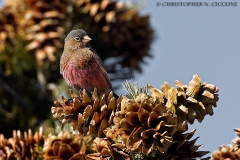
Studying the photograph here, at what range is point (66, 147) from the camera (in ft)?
6.56

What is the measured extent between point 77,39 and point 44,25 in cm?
32

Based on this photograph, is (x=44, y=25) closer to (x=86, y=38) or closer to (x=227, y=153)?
(x=86, y=38)

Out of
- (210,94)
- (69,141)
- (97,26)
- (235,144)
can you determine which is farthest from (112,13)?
(235,144)

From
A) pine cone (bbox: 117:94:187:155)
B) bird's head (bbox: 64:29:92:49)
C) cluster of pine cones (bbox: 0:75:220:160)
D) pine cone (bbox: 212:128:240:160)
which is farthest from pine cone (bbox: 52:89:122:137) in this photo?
bird's head (bbox: 64:29:92:49)

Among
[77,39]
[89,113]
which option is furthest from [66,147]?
[77,39]

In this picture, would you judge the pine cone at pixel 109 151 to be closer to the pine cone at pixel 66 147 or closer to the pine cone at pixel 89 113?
the pine cone at pixel 89 113

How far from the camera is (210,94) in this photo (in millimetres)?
1759

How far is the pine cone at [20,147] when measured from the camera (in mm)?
2133

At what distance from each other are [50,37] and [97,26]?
17.8 inches

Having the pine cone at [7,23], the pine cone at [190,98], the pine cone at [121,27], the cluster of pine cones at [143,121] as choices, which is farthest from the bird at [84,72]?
the pine cone at [190,98]

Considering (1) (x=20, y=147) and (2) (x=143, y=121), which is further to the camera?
(1) (x=20, y=147)

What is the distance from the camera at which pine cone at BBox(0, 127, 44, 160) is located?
213cm

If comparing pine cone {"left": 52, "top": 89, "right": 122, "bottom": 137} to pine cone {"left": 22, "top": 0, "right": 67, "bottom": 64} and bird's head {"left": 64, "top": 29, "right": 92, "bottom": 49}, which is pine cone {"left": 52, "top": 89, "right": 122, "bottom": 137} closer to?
pine cone {"left": 22, "top": 0, "right": 67, "bottom": 64}

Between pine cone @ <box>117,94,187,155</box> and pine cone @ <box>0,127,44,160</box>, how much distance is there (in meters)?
0.62
